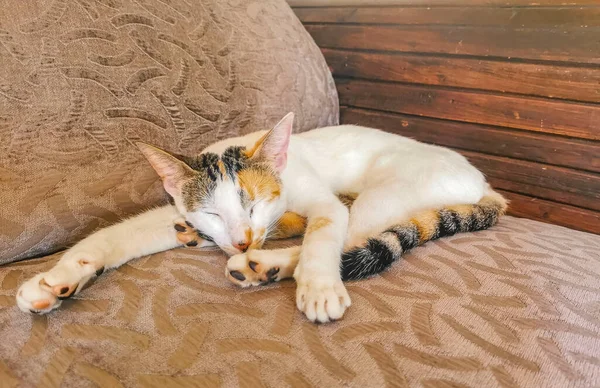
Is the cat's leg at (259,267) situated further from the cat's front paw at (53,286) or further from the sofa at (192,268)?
the cat's front paw at (53,286)

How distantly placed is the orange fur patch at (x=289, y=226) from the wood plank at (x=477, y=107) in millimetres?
788

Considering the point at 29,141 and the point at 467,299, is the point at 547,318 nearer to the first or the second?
the point at 467,299

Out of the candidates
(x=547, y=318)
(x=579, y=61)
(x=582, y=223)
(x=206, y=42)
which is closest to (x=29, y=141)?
(x=206, y=42)

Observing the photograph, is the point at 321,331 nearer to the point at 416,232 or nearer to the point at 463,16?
the point at 416,232

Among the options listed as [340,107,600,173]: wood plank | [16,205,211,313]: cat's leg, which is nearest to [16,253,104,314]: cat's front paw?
[16,205,211,313]: cat's leg

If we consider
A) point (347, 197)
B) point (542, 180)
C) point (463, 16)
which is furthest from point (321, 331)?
point (463, 16)

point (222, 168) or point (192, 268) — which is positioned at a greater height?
point (222, 168)

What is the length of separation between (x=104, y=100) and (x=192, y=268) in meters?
0.50

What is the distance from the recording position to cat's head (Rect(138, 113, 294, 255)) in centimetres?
113

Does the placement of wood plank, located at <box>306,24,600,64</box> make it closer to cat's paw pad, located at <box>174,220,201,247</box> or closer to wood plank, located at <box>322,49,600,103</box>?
wood plank, located at <box>322,49,600,103</box>

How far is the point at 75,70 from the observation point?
1.19 metres

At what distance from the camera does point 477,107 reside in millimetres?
1695

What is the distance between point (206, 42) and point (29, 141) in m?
0.61

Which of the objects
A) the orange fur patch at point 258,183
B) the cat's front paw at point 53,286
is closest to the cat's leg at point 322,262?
the orange fur patch at point 258,183
